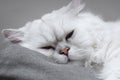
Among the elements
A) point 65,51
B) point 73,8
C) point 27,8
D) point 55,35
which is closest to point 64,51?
point 65,51

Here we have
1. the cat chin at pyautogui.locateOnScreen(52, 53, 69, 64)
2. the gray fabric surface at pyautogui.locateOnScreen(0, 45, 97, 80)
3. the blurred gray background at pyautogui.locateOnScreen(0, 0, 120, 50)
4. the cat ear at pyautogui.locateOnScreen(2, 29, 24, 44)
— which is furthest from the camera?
the blurred gray background at pyautogui.locateOnScreen(0, 0, 120, 50)

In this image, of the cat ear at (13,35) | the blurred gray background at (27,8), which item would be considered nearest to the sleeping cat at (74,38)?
the cat ear at (13,35)

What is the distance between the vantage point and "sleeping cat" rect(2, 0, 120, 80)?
132 cm

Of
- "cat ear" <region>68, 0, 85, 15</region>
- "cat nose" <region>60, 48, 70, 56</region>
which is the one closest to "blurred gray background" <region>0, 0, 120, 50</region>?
"cat ear" <region>68, 0, 85, 15</region>

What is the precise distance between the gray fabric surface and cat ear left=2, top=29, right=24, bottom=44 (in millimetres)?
189

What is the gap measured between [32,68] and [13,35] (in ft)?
1.12

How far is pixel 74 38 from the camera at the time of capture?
138 cm

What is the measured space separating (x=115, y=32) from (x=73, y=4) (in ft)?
0.88

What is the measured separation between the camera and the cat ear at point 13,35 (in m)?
1.47

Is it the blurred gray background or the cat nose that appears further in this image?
the blurred gray background

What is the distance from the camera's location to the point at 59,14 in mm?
1521

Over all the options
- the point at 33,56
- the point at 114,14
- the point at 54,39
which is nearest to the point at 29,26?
the point at 54,39

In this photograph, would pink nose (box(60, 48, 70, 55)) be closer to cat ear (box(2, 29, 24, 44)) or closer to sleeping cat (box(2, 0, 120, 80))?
sleeping cat (box(2, 0, 120, 80))

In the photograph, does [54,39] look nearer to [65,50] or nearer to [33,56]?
[65,50]
